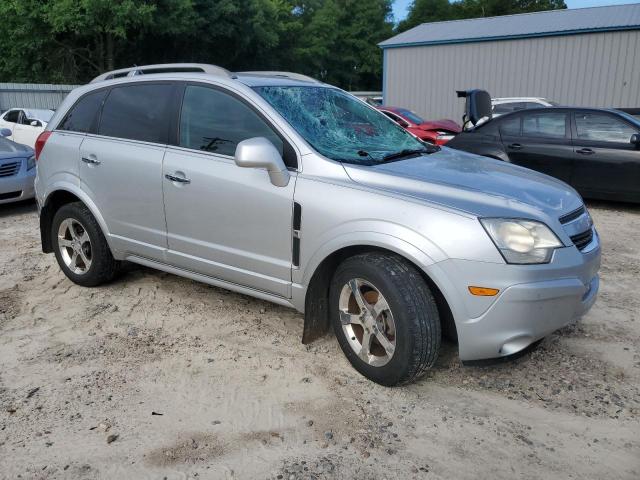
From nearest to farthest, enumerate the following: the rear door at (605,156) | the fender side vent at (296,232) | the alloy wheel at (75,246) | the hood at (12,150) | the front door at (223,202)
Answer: the fender side vent at (296,232)
the front door at (223,202)
the alloy wheel at (75,246)
the rear door at (605,156)
the hood at (12,150)

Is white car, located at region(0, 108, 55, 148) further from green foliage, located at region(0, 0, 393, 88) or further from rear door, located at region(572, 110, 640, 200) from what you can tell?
green foliage, located at region(0, 0, 393, 88)

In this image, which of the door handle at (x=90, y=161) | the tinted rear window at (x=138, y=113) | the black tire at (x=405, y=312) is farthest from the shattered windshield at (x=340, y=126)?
the door handle at (x=90, y=161)

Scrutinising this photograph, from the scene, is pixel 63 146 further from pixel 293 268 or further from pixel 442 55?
pixel 442 55

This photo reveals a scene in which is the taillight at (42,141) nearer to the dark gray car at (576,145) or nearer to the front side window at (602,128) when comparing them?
the dark gray car at (576,145)

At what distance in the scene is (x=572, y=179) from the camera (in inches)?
328

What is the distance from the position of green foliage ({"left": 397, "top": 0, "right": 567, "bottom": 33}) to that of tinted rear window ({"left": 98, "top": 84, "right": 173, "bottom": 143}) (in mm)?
55520

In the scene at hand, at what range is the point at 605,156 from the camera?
8.06 metres

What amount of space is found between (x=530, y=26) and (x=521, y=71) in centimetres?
184

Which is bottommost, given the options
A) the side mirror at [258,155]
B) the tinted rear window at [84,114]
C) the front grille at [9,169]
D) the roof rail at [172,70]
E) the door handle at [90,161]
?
the front grille at [9,169]

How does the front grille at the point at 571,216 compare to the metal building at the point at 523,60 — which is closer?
the front grille at the point at 571,216

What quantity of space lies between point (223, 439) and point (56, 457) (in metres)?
0.77

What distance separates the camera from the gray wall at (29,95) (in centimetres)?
2166

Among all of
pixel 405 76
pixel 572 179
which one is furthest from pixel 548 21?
pixel 572 179

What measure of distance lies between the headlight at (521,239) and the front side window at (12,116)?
48.9ft
